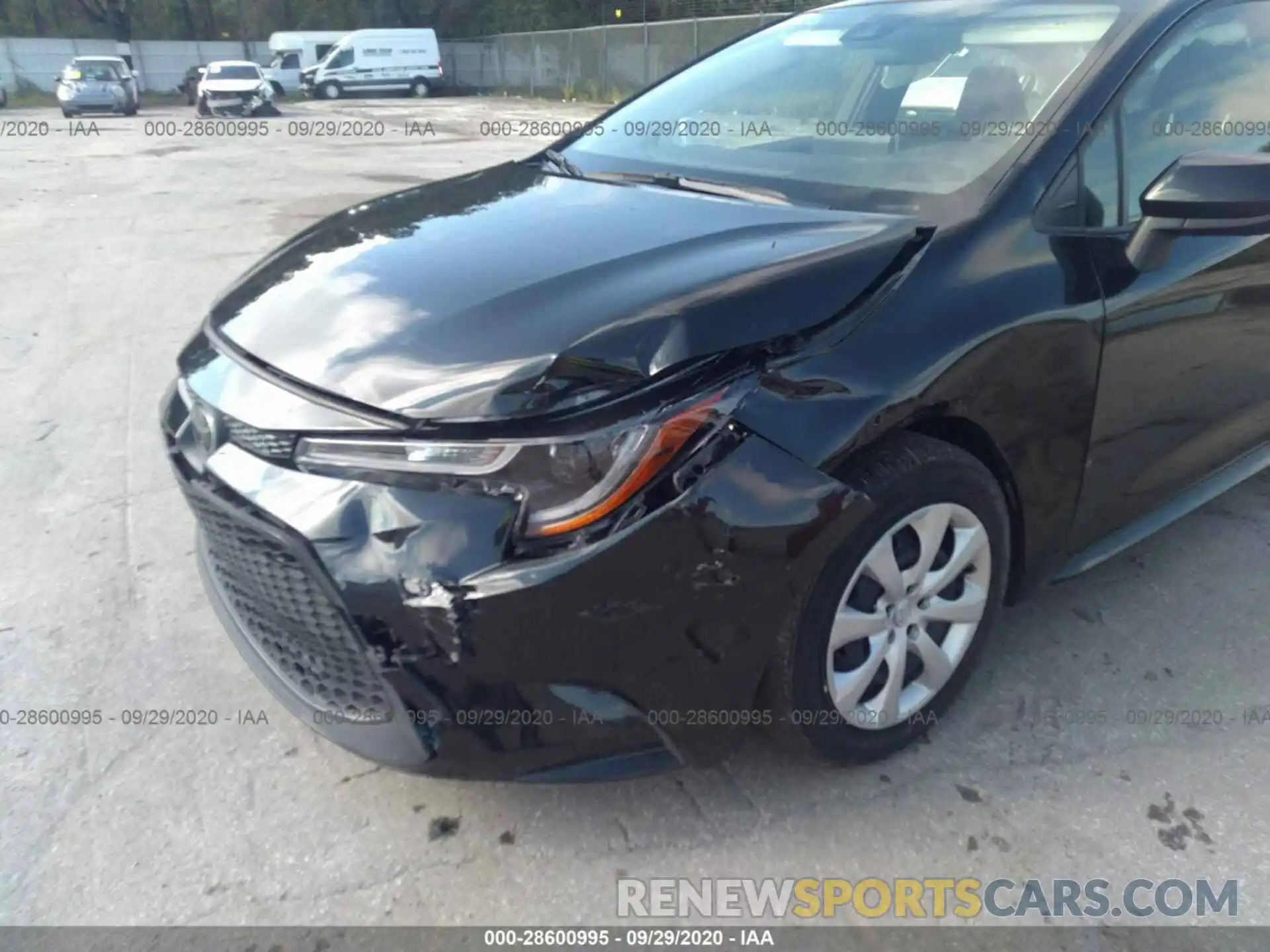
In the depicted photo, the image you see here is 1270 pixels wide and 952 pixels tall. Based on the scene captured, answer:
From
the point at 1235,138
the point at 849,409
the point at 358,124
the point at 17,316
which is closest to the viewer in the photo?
the point at 849,409

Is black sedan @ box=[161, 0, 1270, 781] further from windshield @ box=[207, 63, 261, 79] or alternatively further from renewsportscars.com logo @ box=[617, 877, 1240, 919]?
windshield @ box=[207, 63, 261, 79]

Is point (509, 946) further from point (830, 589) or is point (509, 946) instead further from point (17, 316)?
point (17, 316)

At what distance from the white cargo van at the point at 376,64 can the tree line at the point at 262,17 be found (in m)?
8.61

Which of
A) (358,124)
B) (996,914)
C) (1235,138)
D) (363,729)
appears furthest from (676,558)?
(358,124)

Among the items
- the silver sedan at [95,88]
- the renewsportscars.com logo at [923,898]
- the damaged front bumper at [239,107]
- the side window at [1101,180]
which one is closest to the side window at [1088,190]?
the side window at [1101,180]

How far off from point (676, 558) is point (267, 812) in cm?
116

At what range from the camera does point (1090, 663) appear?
107 inches

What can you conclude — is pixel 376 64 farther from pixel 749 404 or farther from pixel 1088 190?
pixel 749 404

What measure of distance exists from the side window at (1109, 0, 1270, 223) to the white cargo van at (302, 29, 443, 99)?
3624cm

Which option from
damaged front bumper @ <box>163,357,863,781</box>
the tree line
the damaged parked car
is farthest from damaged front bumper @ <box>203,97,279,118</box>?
damaged front bumper @ <box>163,357,863,781</box>

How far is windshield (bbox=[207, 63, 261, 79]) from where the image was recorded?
88.5 ft

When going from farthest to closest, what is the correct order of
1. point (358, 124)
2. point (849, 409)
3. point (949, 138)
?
point (358, 124) < point (949, 138) < point (849, 409)

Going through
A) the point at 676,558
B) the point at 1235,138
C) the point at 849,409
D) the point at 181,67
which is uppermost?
the point at 1235,138

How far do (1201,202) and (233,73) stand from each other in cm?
2933
